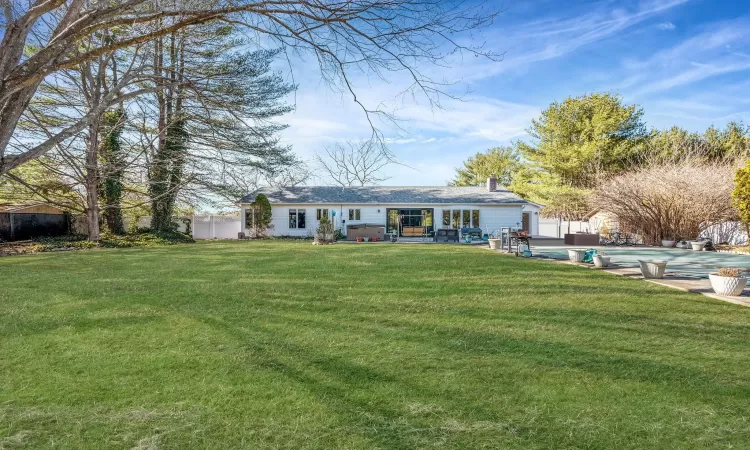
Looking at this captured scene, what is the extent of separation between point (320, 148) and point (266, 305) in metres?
33.7

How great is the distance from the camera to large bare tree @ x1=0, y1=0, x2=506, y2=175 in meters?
2.76

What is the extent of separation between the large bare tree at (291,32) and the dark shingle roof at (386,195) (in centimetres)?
2191

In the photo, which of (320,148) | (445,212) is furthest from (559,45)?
(320,148)

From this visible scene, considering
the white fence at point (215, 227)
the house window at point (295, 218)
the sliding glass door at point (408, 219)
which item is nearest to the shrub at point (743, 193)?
the sliding glass door at point (408, 219)

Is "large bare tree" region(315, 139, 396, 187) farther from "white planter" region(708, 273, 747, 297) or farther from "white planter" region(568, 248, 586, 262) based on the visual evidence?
"white planter" region(708, 273, 747, 297)

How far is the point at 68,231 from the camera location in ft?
63.8

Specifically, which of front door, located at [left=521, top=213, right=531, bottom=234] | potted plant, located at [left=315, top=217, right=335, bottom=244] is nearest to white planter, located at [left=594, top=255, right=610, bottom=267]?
potted plant, located at [left=315, top=217, right=335, bottom=244]

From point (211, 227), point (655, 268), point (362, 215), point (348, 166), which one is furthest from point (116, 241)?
point (348, 166)

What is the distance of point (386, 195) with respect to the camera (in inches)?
1078

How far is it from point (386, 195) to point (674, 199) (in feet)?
52.5

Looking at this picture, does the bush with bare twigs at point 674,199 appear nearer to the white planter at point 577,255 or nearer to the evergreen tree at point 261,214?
the white planter at point 577,255

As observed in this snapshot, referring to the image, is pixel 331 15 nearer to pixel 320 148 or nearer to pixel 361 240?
pixel 361 240

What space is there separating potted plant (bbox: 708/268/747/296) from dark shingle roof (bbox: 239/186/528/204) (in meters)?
18.3

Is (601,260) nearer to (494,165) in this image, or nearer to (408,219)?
(408,219)
